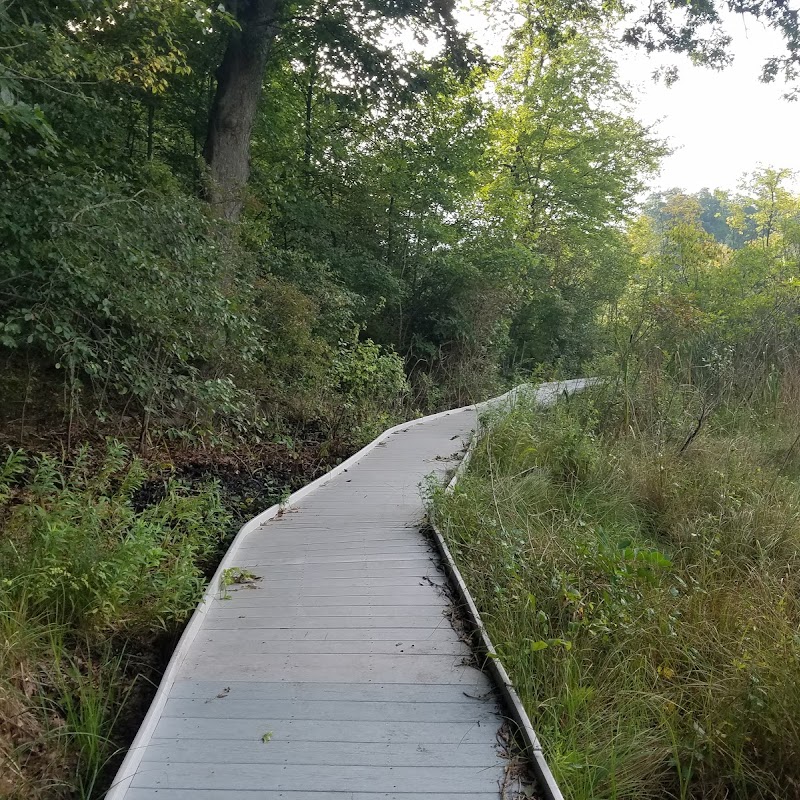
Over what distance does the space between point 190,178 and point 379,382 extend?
4351 mm

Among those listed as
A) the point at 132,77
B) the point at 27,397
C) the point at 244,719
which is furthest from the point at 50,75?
the point at 244,719

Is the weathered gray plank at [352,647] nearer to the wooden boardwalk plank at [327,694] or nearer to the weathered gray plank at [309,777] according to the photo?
the wooden boardwalk plank at [327,694]

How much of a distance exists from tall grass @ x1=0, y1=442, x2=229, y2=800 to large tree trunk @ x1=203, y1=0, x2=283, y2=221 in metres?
5.58

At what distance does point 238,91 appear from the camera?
856 cm

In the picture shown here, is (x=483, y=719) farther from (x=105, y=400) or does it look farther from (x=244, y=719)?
(x=105, y=400)

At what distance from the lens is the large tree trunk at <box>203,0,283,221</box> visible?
8383mm

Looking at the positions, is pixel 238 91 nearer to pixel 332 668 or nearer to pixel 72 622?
pixel 72 622

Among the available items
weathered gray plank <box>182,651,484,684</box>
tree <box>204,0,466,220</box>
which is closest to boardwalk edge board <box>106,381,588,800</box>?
weathered gray plank <box>182,651,484,684</box>

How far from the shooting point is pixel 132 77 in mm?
7141

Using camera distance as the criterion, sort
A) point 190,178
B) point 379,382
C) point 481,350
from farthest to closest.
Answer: point 481,350 < point 379,382 < point 190,178

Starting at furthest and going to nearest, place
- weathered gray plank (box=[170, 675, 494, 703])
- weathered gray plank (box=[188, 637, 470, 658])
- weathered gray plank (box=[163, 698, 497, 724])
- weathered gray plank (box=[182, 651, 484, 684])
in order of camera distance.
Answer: weathered gray plank (box=[188, 637, 470, 658]) < weathered gray plank (box=[182, 651, 484, 684]) < weathered gray plank (box=[170, 675, 494, 703]) < weathered gray plank (box=[163, 698, 497, 724])

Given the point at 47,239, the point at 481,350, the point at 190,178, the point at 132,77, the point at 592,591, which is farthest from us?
the point at 481,350

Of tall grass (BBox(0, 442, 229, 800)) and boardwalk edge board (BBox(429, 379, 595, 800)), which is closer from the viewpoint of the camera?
boardwalk edge board (BBox(429, 379, 595, 800))

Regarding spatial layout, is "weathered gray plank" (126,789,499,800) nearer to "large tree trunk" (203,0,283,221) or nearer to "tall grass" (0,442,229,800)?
"tall grass" (0,442,229,800)
